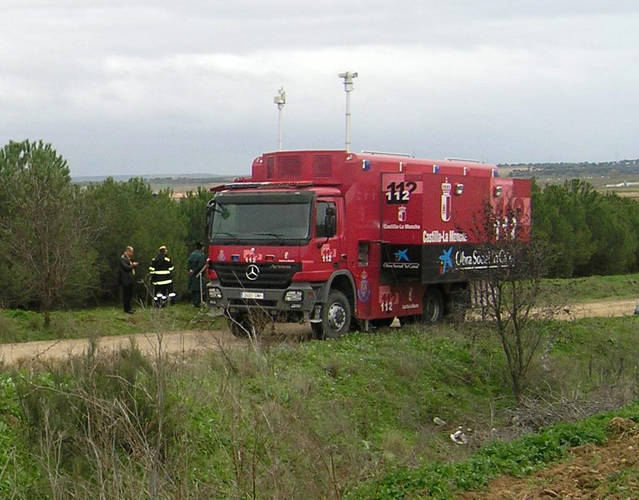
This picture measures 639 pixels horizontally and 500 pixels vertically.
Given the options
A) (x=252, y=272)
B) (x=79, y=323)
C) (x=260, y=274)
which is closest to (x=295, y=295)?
(x=260, y=274)

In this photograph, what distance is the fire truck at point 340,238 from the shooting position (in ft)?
56.2

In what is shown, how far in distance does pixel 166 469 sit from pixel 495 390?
10.4 meters

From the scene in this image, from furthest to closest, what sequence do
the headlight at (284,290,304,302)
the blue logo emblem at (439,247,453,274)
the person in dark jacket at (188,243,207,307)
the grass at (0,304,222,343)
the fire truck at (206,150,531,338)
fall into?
the person in dark jacket at (188,243,207,307)
the blue logo emblem at (439,247,453,274)
the grass at (0,304,222,343)
the fire truck at (206,150,531,338)
the headlight at (284,290,304,302)

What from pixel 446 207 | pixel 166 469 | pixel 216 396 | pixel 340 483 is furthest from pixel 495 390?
pixel 166 469

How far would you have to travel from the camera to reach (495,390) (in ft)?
56.9

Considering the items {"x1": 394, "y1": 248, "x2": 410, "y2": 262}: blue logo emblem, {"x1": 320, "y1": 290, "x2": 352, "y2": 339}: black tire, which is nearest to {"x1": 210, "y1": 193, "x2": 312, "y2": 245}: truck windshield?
{"x1": 320, "y1": 290, "x2": 352, "y2": 339}: black tire

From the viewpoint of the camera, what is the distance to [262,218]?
1734 centimetres

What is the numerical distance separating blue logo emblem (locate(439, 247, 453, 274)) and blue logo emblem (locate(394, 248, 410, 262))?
844 millimetres

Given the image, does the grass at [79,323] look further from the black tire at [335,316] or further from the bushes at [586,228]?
the bushes at [586,228]

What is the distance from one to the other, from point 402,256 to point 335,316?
6.55 feet

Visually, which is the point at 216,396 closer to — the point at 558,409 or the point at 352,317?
the point at 558,409

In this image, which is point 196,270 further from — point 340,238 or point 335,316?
point 340,238

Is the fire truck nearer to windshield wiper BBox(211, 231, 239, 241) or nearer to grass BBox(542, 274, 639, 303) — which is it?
windshield wiper BBox(211, 231, 239, 241)

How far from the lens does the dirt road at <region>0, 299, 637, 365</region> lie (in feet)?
38.5
